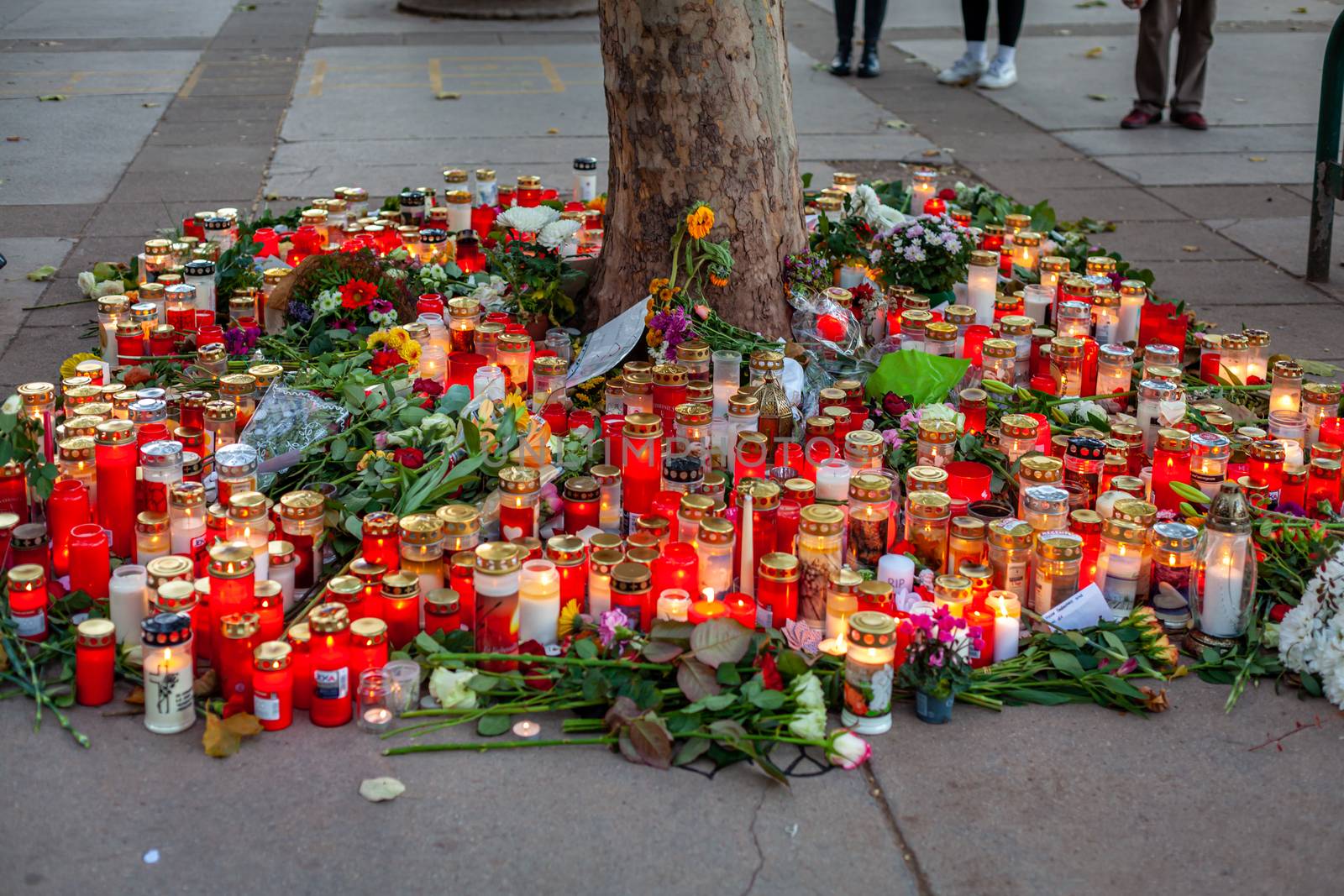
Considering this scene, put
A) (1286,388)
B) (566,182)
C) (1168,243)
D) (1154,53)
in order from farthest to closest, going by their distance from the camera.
Result: (1154,53) < (566,182) < (1168,243) < (1286,388)

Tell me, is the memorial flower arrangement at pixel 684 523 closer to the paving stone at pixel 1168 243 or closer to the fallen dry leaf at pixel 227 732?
the fallen dry leaf at pixel 227 732

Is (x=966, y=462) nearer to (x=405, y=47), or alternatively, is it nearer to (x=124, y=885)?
(x=124, y=885)

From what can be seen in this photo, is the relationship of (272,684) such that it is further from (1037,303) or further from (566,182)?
(566,182)

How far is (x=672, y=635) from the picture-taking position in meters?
2.90

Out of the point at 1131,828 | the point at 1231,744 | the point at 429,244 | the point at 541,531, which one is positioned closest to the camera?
the point at 1131,828

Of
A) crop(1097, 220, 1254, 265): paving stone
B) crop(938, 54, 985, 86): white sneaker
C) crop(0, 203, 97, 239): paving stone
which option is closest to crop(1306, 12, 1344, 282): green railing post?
crop(1097, 220, 1254, 265): paving stone

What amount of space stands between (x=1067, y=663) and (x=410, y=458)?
1.64 m

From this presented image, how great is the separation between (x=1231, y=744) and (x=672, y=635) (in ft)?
3.69

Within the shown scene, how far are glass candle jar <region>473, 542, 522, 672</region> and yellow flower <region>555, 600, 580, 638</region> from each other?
92mm

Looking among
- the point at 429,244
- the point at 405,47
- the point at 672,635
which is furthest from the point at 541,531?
Answer: the point at 405,47

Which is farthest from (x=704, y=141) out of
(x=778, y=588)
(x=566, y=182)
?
(x=566, y=182)

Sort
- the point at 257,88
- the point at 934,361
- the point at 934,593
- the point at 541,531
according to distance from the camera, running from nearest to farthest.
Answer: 1. the point at 934,593
2. the point at 541,531
3. the point at 934,361
4. the point at 257,88

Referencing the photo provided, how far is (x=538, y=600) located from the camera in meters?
2.98

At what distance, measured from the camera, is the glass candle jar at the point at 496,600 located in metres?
2.94
